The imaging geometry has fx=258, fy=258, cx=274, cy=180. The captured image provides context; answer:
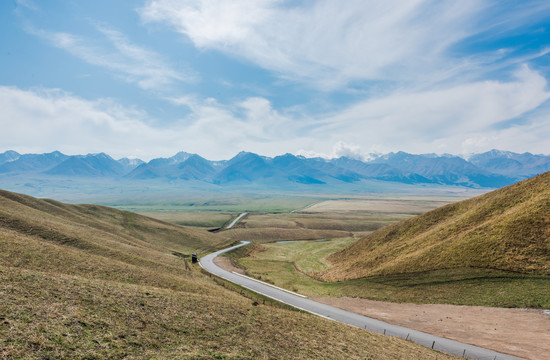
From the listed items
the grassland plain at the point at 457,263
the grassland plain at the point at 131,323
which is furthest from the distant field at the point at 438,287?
the grassland plain at the point at 131,323

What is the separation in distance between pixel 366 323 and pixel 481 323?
13532mm

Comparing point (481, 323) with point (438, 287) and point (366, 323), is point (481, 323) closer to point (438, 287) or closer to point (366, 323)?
point (438, 287)

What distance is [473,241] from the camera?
160 feet

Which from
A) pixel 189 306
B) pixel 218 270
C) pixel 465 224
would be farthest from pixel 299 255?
pixel 189 306

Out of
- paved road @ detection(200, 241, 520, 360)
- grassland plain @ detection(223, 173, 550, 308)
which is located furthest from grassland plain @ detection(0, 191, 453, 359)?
grassland plain @ detection(223, 173, 550, 308)

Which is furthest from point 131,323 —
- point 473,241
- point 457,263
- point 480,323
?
point 473,241

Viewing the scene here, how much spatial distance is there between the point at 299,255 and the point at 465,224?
174ft

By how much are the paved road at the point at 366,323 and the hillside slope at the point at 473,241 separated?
19005mm

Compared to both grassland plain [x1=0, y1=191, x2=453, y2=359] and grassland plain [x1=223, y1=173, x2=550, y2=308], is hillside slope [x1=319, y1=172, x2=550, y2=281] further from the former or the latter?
grassland plain [x1=0, y1=191, x2=453, y2=359]

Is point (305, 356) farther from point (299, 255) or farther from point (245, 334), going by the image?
point (299, 255)

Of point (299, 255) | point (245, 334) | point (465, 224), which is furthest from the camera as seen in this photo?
point (299, 255)

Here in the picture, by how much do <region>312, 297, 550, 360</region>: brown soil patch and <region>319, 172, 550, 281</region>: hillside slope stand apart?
11.0 meters

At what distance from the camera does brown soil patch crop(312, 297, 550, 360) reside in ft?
87.0

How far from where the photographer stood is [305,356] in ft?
65.5
